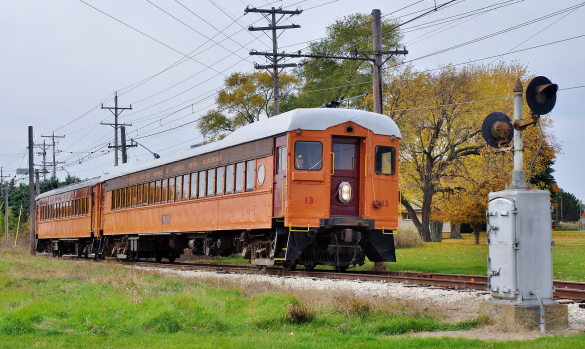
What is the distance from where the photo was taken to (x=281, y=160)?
15.5 meters

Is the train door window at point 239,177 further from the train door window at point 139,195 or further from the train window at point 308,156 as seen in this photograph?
the train door window at point 139,195

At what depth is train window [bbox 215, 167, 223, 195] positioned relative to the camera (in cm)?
1841

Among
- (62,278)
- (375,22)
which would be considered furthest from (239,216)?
(375,22)

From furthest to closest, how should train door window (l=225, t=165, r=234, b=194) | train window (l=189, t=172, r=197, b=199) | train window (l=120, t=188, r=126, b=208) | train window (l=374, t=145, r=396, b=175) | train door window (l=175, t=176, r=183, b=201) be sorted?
train window (l=120, t=188, r=126, b=208), train door window (l=175, t=176, r=183, b=201), train window (l=189, t=172, r=197, b=199), train door window (l=225, t=165, r=234, b=194), train window (l=374, t=145, r=396, b=175)

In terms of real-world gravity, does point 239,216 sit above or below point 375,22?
below

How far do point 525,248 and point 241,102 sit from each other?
49.2 m

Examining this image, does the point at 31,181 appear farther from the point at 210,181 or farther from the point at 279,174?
the point at 279,174

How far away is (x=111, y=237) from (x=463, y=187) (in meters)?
19.3

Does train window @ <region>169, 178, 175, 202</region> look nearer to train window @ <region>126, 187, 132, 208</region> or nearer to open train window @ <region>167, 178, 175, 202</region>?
open train window @ <region>167, 178, 175, 202</region>

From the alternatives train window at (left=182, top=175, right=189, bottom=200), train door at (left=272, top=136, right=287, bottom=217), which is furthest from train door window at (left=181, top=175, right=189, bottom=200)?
train door at (left=272, top=136, right=287, bottom=217)

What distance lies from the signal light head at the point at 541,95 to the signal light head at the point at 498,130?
1.30 feet

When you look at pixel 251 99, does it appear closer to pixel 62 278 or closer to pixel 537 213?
pixel 62 278

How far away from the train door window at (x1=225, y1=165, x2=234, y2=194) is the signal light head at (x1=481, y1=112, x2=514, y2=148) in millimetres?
9685

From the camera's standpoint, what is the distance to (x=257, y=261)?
16.7 meters
